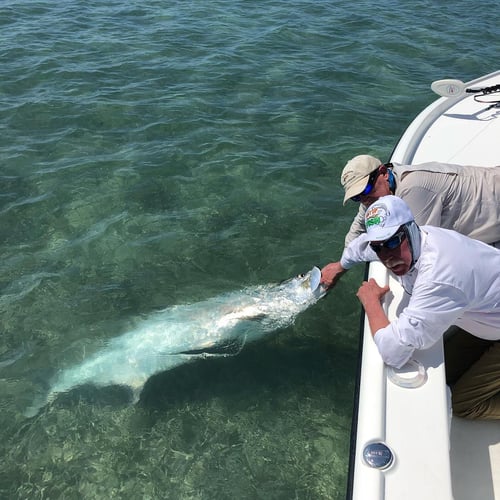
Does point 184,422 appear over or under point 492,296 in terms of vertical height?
under

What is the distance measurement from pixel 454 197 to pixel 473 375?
1.58 meters

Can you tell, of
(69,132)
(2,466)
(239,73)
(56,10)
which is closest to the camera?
(2,466)

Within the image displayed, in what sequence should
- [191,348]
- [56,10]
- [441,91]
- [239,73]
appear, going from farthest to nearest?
[56,10], [239,73], [441,91], [191,348]

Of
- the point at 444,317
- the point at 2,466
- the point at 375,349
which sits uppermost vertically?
the point at 444,317

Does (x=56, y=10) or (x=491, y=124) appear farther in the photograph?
(x=56, y=10)

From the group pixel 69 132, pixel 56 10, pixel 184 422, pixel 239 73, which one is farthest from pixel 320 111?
pixel 56 10

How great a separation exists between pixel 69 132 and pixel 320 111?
17.4 ft

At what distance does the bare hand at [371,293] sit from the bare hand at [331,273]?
97 cm

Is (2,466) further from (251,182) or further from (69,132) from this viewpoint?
(69,132)

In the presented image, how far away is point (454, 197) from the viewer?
14.9ft

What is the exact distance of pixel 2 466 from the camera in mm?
4891

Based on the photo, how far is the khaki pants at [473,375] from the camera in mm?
3945

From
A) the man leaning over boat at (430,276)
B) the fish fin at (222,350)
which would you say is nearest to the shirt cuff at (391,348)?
the man leaning over boat at (430,276)

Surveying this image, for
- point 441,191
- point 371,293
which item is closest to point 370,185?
point 441,191
